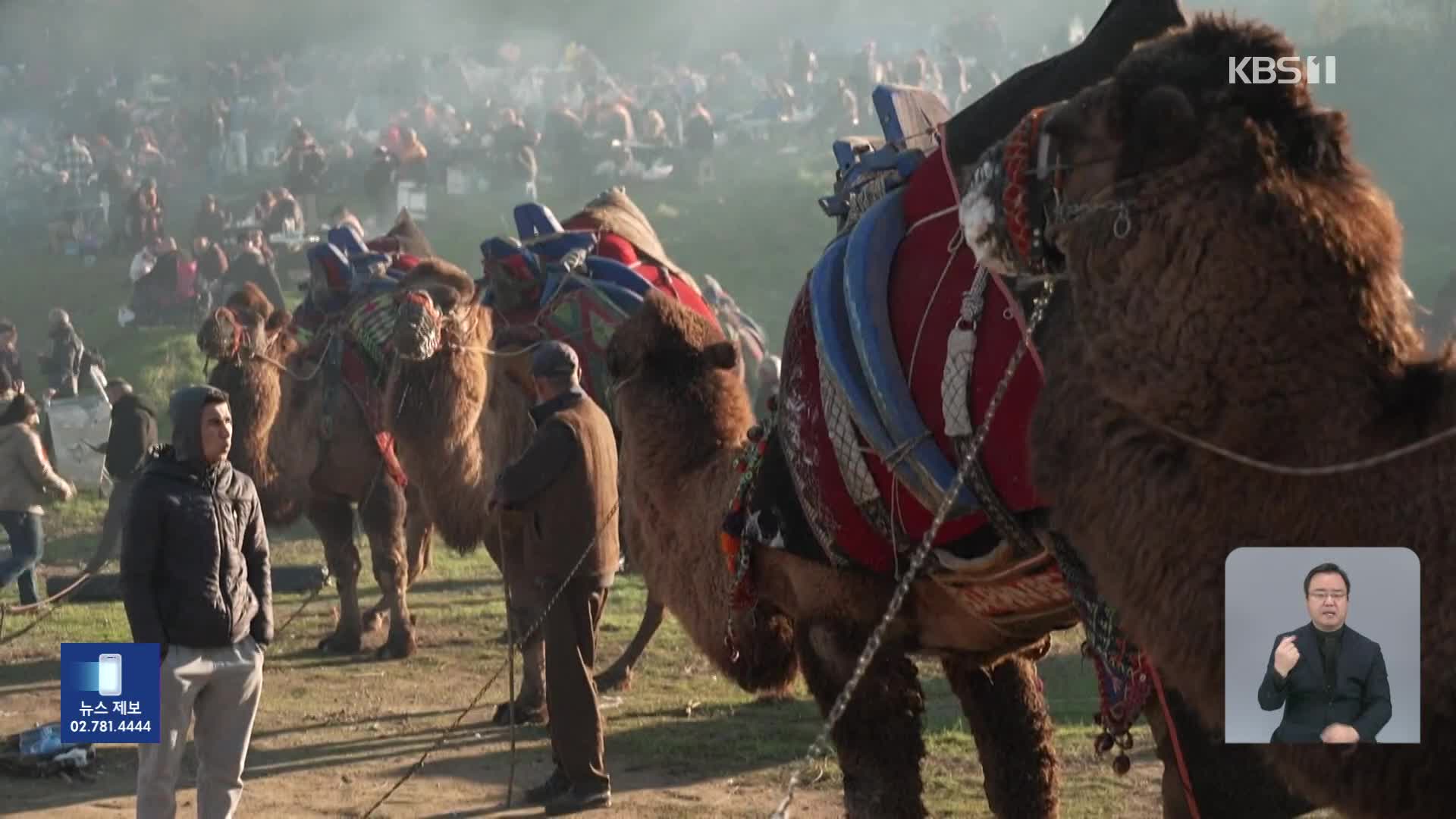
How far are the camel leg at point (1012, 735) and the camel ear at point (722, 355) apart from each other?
1284 millimetres

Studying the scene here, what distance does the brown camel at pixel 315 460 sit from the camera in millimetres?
A: 11805

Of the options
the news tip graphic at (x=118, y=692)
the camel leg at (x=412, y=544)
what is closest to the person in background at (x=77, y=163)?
the camel leg at (x=412, y=544)

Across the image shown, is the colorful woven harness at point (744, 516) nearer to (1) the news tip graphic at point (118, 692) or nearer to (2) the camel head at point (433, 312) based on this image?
(1) the news tip graphic at point (118, 692)

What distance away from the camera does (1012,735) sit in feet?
18.2

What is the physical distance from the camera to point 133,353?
24.1 metres

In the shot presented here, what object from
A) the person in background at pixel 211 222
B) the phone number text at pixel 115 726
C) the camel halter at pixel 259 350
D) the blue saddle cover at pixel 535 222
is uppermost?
the person in background at pixel 211 222

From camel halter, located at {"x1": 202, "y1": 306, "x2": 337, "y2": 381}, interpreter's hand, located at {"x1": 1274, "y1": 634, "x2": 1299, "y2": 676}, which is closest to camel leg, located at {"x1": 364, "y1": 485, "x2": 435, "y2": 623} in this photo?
camel halter, located at {"x1": 202, "y1": 306, "x2": 337, "y2": 381}

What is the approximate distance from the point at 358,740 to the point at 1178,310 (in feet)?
23.6

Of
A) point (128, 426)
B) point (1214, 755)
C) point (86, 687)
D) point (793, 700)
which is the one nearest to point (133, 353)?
point (128, 426)

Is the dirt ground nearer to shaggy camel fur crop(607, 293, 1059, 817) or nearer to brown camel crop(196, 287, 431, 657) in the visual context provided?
brown camel crop(196, 287, 431, 657)

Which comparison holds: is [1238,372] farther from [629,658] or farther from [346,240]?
[346,240]

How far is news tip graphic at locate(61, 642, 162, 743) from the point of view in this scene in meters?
6.12

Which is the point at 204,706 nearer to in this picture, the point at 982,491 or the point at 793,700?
the point at 982,491

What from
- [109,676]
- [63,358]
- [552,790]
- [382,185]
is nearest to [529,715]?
[552,790]
